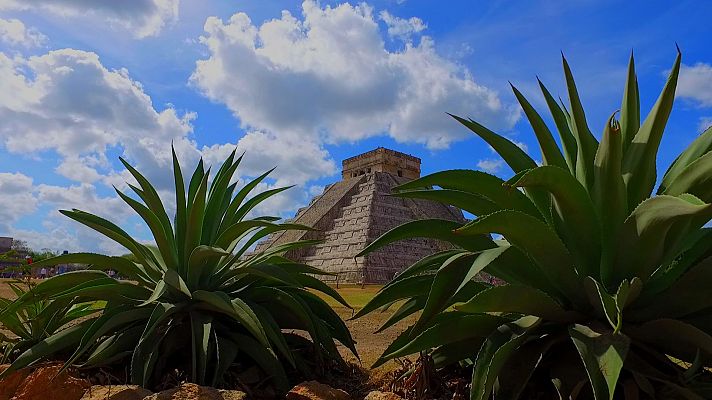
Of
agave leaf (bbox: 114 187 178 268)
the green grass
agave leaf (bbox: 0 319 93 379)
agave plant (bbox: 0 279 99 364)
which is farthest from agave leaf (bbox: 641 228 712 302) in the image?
the green grass

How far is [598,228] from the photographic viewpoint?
2.26m

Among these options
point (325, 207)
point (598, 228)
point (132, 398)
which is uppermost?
point (325, 207)

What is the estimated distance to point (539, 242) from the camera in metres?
A: 2.13

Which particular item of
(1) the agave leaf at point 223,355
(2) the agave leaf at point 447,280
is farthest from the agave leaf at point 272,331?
(2) the agave leaf at point 447,280

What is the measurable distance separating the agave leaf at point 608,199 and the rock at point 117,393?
2263mm

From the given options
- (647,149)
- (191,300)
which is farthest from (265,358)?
(647,149)

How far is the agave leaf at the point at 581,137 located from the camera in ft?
8.14

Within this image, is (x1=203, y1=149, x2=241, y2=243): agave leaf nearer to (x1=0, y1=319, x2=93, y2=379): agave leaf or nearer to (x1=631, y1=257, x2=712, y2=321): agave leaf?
(x1=0, y1=319, x2=93, y2=379): agave leaf

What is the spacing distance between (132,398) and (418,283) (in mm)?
1533

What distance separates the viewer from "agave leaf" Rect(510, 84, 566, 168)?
2.58 meters

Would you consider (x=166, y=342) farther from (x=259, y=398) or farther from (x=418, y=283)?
(x=418, y=283)

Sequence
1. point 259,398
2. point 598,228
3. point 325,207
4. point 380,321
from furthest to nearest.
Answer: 1. point 325,207
2. point 380,321
3. point 259,398
4. point 598,228

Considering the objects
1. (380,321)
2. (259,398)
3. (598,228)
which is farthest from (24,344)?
(380,321)

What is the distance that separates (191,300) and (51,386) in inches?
33.9
